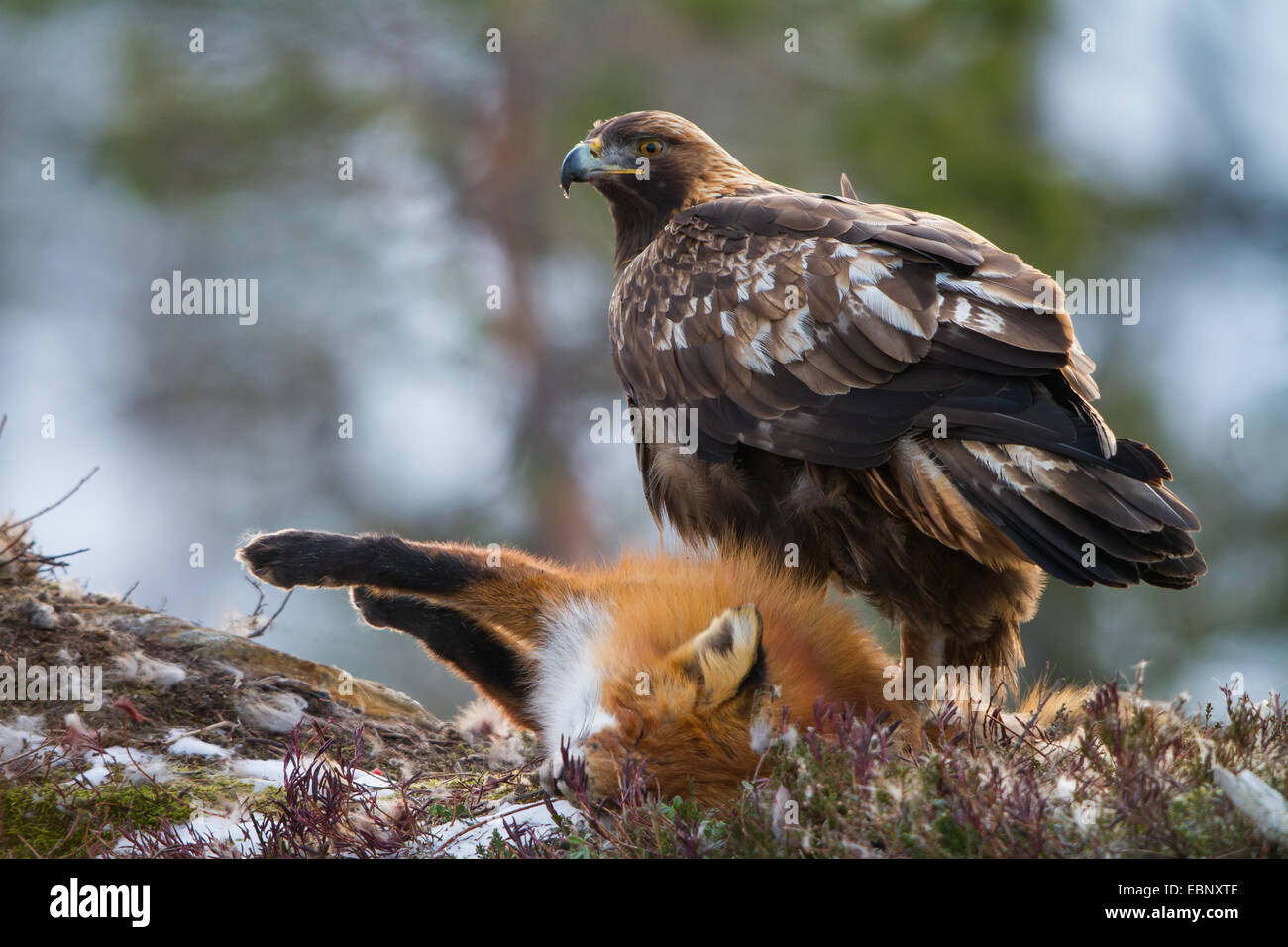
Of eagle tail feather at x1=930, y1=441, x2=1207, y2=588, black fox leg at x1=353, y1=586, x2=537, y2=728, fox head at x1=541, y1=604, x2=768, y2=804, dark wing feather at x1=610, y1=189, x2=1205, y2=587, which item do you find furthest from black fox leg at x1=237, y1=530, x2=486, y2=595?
eagle tail feather at x1=930, y1=441, x2=1207, y2=588

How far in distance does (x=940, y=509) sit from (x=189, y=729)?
2.60m

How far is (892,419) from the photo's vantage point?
396 cm

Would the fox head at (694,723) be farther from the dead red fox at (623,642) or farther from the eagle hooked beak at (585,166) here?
the eagle hooked beak at (585,166)

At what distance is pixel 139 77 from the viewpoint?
1030 centimetres

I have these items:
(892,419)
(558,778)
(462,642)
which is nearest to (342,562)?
(462,642)

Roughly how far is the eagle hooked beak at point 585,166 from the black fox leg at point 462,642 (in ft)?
8.37

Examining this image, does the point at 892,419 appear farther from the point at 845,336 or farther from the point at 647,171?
the point at 647,171

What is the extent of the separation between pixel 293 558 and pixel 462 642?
649 mm

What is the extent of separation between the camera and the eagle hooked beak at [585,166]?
5.71 m

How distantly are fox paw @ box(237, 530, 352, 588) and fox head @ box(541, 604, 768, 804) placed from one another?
3.85ft

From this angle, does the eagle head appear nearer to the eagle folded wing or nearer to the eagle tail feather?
the eagle folded wing

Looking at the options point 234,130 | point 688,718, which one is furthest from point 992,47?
point 688,718

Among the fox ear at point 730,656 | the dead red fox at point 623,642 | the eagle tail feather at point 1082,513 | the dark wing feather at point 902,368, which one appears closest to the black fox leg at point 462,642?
the dead red fox at point 623,642
